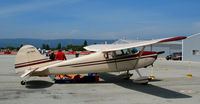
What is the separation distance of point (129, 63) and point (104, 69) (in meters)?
1.21

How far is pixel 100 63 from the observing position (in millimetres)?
8852

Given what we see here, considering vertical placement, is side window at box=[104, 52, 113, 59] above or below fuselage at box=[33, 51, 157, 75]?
above

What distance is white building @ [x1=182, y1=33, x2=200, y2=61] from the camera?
29.2 m

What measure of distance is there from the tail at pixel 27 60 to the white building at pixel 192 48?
26383 mm

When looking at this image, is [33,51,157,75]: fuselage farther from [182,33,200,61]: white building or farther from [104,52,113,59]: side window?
[182,33,200,61]: white building

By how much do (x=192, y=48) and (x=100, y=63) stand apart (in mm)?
25072

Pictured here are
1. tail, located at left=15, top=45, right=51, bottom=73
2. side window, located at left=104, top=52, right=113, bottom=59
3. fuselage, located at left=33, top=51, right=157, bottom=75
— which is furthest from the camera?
side window, located at left=104, top=52, right=113, bottom=59

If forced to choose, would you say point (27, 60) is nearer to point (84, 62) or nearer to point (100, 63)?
point (84, 62)

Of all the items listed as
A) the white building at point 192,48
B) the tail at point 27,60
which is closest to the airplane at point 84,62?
the tail at point 27,60

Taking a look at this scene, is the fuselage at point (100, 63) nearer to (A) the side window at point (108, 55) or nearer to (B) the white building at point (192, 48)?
(A) the side window at point (108, 55)

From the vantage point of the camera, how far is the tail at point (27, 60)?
8195 millimetres

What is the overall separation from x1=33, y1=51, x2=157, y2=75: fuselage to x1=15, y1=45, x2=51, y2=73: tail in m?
0.50

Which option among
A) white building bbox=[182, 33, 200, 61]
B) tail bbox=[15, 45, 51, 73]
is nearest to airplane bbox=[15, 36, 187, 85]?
tail bbox=[15, 45, 51, 73]

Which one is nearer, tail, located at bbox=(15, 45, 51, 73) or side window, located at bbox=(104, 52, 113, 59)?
tail, located at bbox=(15, 45, 51, 73)
